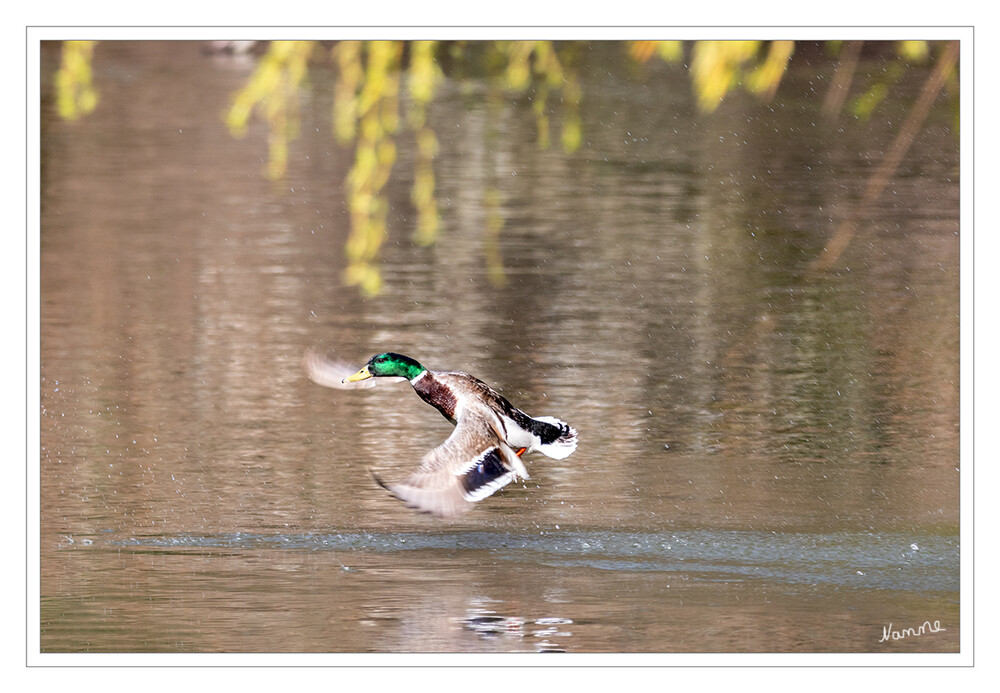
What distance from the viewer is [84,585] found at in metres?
5.79

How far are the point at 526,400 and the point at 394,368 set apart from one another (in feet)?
5.05

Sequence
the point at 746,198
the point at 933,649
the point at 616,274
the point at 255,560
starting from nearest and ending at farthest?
the point at 933,649 → the point at 255,560 → the point at 616,274 → the point at 746,198

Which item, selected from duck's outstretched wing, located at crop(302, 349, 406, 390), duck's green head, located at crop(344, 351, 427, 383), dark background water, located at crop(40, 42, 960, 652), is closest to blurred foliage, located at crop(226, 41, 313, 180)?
duck's green head, located at crop(344, 351, 427, 383)

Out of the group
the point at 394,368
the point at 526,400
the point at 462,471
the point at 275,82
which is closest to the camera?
the point at 462,471

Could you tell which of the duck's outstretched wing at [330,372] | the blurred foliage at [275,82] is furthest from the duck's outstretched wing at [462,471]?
the blurred foliage at [275,82]

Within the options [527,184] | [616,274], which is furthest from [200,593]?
[527,184]

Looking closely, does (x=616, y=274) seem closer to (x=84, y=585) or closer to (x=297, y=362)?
(x=297, y=362)

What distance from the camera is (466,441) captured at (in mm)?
5426

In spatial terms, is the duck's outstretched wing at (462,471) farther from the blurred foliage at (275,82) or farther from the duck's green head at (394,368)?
the blurred foliage at (275,82)

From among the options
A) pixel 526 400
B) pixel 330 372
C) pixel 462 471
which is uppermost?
pixel 330 372

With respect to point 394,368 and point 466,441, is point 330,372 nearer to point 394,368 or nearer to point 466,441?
point 394,368

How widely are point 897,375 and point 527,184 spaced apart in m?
4.42

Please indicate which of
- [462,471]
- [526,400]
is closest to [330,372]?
[526,400]
